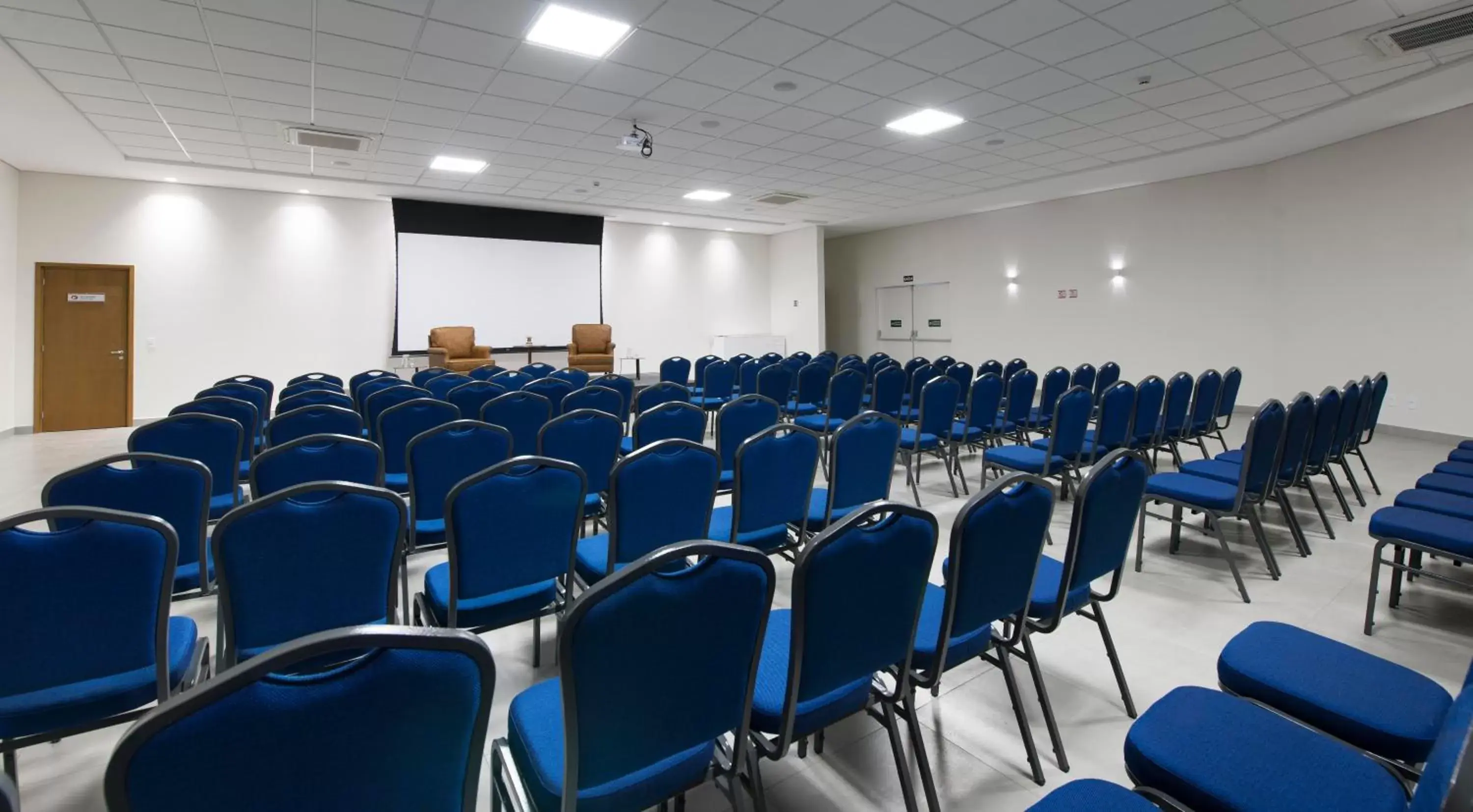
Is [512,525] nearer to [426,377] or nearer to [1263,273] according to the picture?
[426,377]

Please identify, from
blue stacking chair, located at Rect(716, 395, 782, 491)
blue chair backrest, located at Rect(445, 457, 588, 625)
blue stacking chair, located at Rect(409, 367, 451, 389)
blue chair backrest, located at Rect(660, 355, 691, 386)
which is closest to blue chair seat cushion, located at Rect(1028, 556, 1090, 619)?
blue chair backrest, located at Rect(445, 457, 588, 625)

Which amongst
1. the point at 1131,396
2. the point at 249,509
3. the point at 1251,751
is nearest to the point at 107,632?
the point at 249,509

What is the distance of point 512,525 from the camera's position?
7.45 feet

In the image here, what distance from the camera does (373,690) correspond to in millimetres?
973

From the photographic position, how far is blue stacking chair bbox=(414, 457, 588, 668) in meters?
2.18

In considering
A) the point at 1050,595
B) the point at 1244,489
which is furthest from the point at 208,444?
the point at 1244,489

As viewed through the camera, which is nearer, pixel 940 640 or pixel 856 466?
pixel 940 640

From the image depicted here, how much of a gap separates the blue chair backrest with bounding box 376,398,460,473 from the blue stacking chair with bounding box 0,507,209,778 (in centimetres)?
188

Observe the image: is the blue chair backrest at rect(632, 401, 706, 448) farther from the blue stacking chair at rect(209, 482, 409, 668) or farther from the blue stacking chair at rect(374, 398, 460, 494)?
the blue stacking chair at rect(209, 482, 409, 668)

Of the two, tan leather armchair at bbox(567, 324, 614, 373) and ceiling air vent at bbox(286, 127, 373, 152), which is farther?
tan leather armchair at bbox(567, 324, 614, 373)

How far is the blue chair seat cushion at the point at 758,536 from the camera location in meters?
3.02

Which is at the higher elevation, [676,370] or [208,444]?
[676,370]

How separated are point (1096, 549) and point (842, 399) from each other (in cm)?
389

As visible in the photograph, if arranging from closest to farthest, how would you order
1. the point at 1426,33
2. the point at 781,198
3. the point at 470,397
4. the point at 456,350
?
the point at 470,397 < the point at 1426,33 < the point at 456,350 < the point at 781,198
